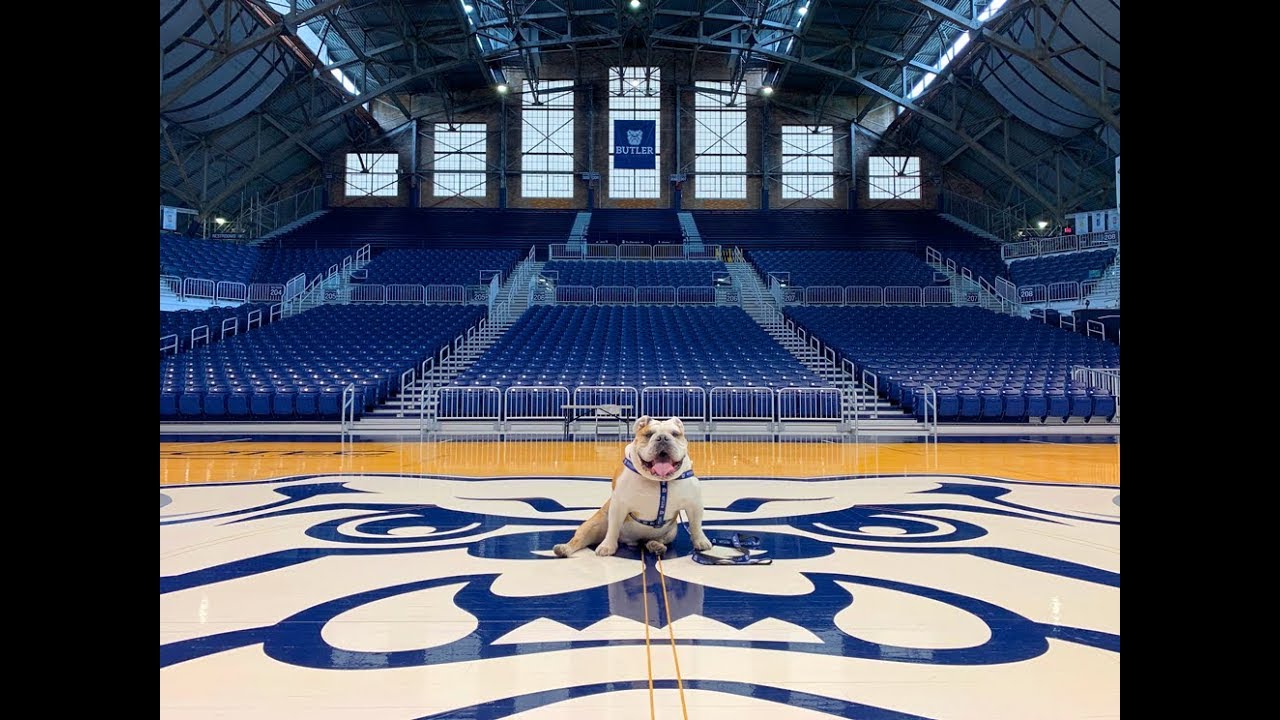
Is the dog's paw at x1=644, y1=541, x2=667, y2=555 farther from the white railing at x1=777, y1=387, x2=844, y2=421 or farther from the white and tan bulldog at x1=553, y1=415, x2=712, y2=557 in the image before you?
the white railing at x1=777, y1=387, x2=844, y2=421

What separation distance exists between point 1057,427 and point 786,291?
393 inches

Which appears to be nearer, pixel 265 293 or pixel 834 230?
pixel 265 293

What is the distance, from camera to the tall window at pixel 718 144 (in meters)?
32.8

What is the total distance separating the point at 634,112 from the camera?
32469mm

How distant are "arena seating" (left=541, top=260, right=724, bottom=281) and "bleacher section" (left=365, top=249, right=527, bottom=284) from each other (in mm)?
2062

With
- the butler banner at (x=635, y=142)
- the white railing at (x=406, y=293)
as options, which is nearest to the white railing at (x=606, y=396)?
the white railing at (x=406, y=293)

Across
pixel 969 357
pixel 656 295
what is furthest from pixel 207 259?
pixel 969 357

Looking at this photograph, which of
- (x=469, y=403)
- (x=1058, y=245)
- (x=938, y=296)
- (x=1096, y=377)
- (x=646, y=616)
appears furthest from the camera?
(x=1058, y=245)

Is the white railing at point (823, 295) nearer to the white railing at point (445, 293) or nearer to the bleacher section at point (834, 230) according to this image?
the bleacher section at point (834, 230)

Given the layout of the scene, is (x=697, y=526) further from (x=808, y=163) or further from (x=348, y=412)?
(x=808, y=163)

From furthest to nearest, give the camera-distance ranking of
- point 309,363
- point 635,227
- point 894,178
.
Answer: point 894,178, point 635,227, point 309,363

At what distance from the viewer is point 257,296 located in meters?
22.6

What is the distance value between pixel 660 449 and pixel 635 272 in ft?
66.6
